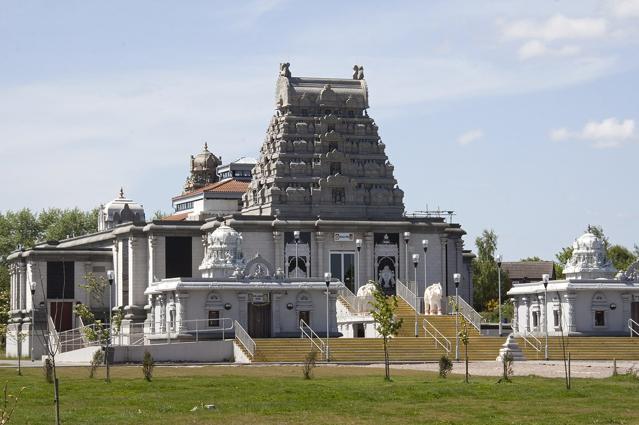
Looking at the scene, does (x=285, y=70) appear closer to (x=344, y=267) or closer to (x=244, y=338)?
Result: (x=344, y=267)

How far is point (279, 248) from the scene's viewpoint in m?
117

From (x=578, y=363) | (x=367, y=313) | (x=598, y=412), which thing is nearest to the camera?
(x=598, y=412)

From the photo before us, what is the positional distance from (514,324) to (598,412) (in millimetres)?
61045

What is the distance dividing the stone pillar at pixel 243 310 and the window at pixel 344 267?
65.3ft

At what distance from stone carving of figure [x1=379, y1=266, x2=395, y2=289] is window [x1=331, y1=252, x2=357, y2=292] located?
2.25 meters

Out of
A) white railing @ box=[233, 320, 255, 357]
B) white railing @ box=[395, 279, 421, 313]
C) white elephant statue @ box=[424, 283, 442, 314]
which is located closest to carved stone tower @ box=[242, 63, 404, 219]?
white railing @ box=[395, 279, 421, 313]

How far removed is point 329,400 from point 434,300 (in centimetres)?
5591

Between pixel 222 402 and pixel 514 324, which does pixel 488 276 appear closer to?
pixel 514 324

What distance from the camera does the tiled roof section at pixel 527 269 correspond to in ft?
604

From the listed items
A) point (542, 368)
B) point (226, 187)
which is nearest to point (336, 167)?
point (226, 187)

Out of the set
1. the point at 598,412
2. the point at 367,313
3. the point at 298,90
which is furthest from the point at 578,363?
the point at 298,90

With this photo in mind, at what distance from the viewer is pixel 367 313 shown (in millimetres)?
105812

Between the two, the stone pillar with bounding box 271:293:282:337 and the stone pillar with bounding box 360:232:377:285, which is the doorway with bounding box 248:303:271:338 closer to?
the stone pillar with bounding box 271:293:282:337

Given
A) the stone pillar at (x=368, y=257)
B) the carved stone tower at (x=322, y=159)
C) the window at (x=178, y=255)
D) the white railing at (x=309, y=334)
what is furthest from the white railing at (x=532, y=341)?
the window at (x=178, y=255)
